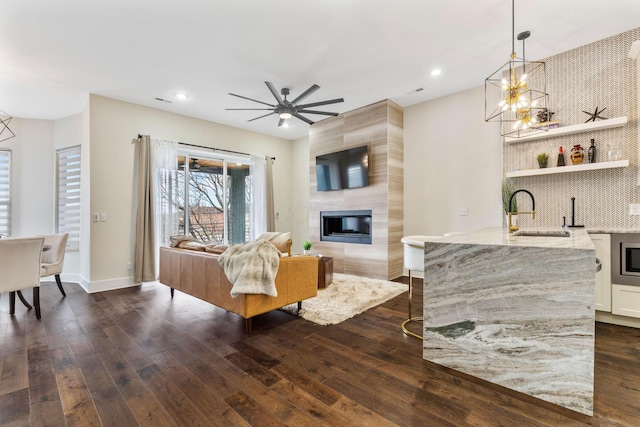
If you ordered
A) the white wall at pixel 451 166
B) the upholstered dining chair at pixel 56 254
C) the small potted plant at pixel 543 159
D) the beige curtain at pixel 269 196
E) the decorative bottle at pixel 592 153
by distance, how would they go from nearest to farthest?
the decorative bottle at pixel 592 153 < the small potted plant at pixel 543 159 < the upholstered dining chair at pixel 56 254 < the white wall at pixel 451 166 < the beige curtain at pixel 269 196

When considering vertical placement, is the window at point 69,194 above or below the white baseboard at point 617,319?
above

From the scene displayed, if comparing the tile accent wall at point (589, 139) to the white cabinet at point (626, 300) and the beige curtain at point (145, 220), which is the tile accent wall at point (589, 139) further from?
the beige curtain at point (145, 220)

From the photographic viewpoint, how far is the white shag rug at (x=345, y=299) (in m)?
2.93

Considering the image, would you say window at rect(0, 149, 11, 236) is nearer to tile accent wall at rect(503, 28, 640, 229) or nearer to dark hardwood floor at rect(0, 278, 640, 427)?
dark hardwood floor at rect(0, 278, 640, 427)

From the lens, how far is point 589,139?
3.04 metres

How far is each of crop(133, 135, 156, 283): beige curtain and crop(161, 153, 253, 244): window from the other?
262 mm

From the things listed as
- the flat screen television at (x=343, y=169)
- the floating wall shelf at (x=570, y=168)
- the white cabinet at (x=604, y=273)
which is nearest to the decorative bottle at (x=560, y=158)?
the floating wall shelf at (x=570, y=168)

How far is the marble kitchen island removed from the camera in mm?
1475

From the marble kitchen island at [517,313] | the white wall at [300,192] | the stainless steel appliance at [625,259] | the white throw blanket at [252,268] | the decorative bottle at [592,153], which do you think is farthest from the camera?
the white wall at [300,192]

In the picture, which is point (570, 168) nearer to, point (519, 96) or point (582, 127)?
point (582, 127)

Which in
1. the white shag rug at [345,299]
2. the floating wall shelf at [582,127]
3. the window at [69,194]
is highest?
the floating wall shelf at [582,127]

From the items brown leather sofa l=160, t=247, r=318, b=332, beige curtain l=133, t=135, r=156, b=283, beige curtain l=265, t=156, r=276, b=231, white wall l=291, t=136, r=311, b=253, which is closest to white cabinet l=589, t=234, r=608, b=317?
brown leather sofa l=160, t=247, r=318, b=332

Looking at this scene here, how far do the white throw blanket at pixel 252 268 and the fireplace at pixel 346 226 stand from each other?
8.19ft

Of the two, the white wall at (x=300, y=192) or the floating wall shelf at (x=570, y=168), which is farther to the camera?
the white wall at (x=300, y=192)
